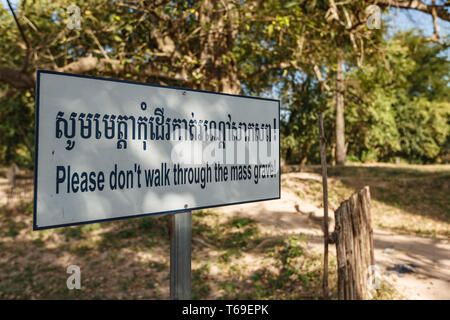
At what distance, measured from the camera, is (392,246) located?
727 centimetres

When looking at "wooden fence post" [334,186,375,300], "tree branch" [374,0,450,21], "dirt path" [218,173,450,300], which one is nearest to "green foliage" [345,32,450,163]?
"tree branch" [374,0,450,21]

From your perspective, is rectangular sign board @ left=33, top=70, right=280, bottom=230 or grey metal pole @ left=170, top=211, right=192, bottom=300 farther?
grey metal pole @ left=170, top=211, right=192, bottom=300

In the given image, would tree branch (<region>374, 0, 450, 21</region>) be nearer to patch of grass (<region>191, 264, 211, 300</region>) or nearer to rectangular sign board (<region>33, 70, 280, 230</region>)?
patch of grass (<region>191, 264, 211, 300</region>)

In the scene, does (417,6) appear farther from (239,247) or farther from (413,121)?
(413,121)

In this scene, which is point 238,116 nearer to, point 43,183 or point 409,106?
point 43,183

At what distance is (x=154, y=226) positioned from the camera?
9.78 m

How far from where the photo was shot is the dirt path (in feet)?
16.5

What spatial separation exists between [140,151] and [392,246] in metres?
6.93

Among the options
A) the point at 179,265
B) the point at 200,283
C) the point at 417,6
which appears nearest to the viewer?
the point at 179,265

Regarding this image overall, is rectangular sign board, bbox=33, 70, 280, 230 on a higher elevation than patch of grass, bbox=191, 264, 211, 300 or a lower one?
higher

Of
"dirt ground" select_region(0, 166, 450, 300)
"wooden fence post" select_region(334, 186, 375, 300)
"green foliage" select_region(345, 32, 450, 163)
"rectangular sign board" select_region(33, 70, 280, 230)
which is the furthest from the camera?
"green foliage" select_region(345, 32, 450, 163)

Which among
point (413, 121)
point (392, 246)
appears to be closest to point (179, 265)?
point (392, 246)

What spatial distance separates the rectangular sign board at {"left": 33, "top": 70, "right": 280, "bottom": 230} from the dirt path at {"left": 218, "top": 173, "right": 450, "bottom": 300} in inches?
149
